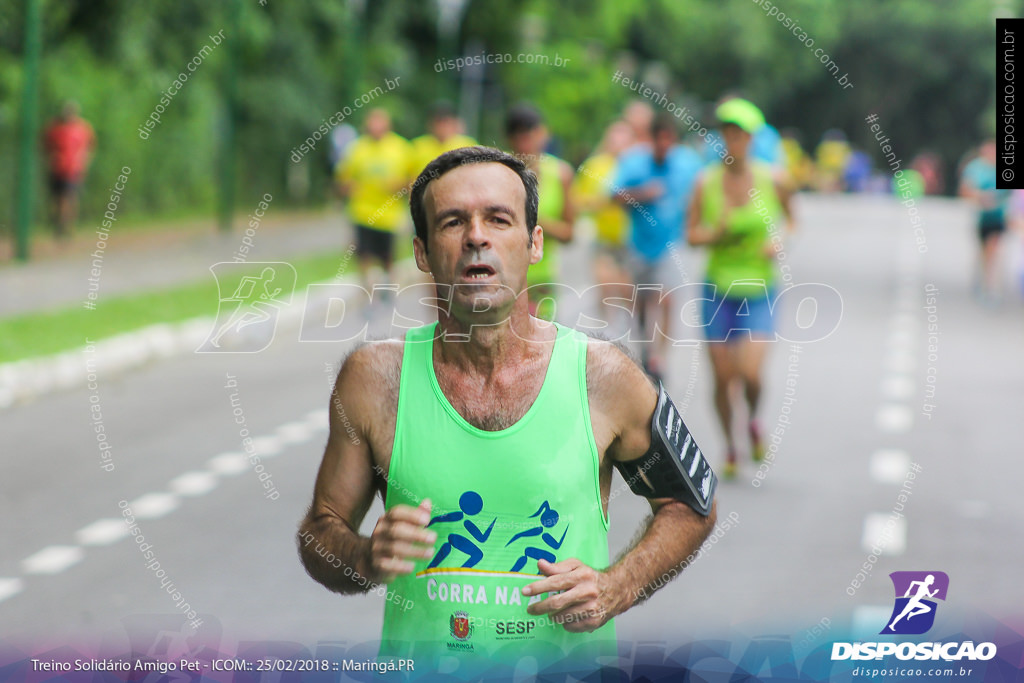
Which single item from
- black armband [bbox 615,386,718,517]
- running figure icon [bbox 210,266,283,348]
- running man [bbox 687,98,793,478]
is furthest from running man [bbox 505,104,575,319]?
black armband [bbox 615,386,718,517]

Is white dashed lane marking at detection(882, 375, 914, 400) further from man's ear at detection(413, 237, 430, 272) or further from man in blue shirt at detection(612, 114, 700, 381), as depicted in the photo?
man's ear at detection(413, 237, 430, 272)

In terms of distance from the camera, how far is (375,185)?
588 inches

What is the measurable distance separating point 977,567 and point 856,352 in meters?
7.85

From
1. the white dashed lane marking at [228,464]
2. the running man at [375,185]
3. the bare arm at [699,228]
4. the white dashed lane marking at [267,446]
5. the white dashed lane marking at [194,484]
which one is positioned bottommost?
the white dashed lane marking at [194,484]

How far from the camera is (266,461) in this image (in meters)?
8.54

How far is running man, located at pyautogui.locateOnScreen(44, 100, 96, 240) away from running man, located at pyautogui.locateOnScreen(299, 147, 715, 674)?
19102 millimetres

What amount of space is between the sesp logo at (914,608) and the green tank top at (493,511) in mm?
964

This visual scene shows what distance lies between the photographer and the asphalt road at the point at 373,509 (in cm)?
565

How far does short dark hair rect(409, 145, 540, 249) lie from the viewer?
7.85ft

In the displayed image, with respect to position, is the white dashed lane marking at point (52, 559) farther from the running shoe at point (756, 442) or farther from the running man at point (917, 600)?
the running man at point (917, 600)

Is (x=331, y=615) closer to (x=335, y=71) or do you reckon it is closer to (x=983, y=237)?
(x=983, y=237)

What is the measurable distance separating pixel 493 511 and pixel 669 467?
30 centimetres

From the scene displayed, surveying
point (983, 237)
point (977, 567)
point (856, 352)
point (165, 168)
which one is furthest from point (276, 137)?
point (977, 567)

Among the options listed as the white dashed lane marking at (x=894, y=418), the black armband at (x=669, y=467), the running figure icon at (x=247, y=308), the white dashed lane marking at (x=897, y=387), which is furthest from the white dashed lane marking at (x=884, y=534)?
the running figure icon at (x=247, y=308)
